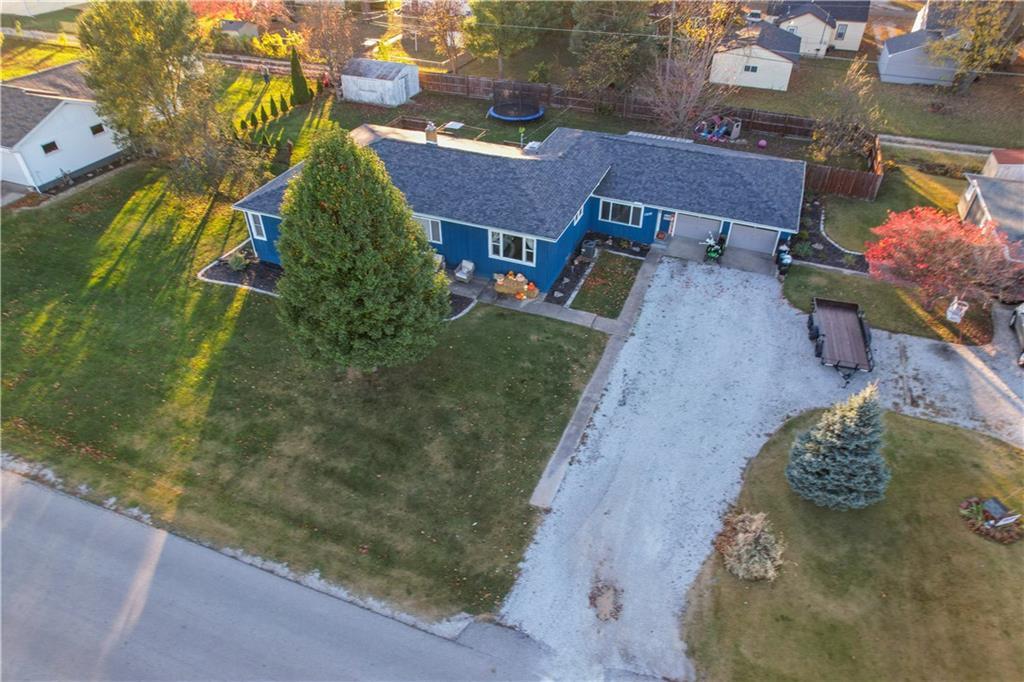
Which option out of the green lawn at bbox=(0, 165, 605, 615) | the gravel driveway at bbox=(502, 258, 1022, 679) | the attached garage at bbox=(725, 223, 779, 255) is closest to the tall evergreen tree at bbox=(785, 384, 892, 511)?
the gravel driveway at bbox=(502, 258, 1022, 679)

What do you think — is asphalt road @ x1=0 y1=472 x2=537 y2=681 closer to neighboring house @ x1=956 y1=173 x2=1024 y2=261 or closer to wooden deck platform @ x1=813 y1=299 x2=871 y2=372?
wooden deck platform @ x1=813 y1=299 x2=871 y2=372

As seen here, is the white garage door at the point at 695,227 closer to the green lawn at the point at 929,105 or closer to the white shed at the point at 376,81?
the green lawn at the point at 929,105

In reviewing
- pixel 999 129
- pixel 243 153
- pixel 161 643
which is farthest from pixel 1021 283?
pixel 243 153

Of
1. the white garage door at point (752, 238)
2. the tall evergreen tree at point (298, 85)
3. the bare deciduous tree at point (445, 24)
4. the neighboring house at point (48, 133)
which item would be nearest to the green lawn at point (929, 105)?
the white garage door at point (752, 238)

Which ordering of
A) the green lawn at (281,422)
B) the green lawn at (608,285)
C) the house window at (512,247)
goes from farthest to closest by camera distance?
the green lawn at (608,285) < the house window at (512,247) < the green lawn at (281,422)

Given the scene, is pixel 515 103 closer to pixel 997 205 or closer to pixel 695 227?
pixel 695 227
